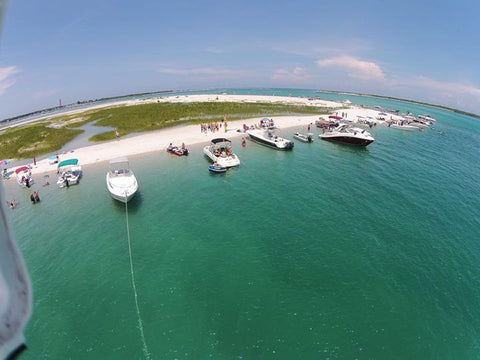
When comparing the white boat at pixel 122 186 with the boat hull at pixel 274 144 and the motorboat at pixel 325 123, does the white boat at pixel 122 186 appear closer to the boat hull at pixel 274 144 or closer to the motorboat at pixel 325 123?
the boat hull at pixel 274 144

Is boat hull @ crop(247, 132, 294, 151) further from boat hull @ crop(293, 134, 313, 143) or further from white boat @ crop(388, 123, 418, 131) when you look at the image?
white boat @ crop(388, 123, 418, 131)

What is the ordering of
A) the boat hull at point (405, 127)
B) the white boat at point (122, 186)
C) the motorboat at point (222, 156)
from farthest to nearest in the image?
the boat hull at point (405, 127) → the motorboat at point (222, 156) → the white boat at point (122, 186)

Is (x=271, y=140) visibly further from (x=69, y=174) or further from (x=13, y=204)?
(x=13, y=204)

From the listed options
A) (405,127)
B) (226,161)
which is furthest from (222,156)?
(405,127)

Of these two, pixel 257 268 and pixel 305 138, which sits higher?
pixel 305 138

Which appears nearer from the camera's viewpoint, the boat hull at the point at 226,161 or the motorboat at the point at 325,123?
the boat hull at the point at 226,161

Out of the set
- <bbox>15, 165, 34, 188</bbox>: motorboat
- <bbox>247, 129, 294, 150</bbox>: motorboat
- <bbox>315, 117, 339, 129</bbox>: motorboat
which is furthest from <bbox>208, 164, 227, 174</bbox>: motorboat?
<bbox>315, 117, 339, 129</bbox>: motorboat

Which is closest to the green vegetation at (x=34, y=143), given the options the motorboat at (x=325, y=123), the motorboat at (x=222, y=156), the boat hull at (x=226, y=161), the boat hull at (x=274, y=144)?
the motorboat at (x=222, y=156)
